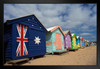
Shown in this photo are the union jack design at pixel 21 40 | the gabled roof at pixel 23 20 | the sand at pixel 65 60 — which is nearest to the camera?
the gabled roof at pixel 23 20

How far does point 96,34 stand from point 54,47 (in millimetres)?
4889

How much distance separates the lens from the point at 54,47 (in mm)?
7047

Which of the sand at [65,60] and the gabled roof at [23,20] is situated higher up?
the gabled roof at [23,20]

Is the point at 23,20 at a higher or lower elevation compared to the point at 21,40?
higher

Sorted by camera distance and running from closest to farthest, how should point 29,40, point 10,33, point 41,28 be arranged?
point 10,33
point 29,40
point 41,28

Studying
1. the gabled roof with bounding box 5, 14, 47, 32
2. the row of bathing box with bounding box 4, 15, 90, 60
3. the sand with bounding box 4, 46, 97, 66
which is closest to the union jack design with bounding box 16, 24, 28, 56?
the row of bathing box with bounding box 4, 15, 90, 60

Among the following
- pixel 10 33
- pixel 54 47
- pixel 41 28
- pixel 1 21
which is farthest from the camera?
pixel 54 47

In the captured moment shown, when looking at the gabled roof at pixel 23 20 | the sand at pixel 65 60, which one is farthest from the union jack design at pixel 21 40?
the sand at pixel 65 60

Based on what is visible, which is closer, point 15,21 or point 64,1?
point 64,1

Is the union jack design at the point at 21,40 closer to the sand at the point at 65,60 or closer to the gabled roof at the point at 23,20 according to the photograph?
the gabled roof at the point at 23,20

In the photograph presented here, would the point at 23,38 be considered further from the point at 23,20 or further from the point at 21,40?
the point at 23,20

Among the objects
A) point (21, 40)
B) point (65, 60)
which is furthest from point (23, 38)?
point (65, 60)

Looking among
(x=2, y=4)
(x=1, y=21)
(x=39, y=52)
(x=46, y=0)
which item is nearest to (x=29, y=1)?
(x=46, y=0)

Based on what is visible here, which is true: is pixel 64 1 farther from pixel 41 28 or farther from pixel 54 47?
pixel 54 47
